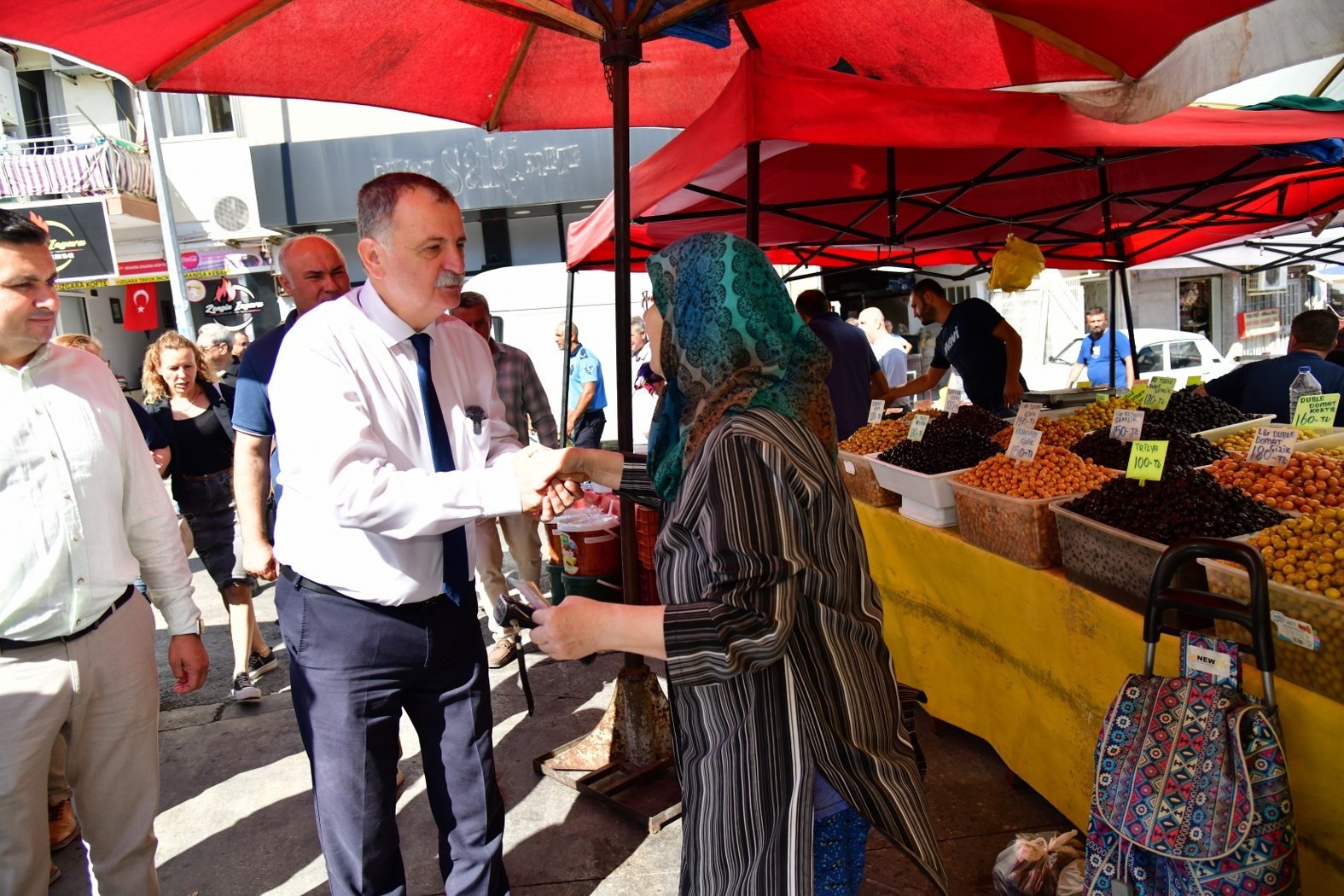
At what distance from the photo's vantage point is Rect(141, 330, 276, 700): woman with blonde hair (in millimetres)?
4445

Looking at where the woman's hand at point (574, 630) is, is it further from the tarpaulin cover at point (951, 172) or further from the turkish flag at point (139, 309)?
the turkish flag at point (139, 309)

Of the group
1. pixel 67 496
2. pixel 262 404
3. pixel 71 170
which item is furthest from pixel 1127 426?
pixel 71 170

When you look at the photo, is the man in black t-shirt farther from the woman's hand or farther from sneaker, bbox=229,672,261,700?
the woman's hand

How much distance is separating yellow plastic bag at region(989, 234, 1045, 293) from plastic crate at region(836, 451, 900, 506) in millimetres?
1478

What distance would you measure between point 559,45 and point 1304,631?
3337mm

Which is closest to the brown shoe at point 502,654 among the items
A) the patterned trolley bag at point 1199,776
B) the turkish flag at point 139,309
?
the patterned trolley bag at point 1199,776

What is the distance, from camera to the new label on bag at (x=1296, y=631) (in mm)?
1841

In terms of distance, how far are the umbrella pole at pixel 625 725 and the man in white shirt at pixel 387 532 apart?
796 mm

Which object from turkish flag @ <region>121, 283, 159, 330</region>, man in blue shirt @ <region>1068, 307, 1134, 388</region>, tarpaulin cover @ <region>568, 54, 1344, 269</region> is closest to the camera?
tarpaulin cover @ <region>568, 54, 1344, 269</region>

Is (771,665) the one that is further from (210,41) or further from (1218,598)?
(210,41)

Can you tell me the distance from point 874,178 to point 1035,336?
13016 mm

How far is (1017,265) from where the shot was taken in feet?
15.3

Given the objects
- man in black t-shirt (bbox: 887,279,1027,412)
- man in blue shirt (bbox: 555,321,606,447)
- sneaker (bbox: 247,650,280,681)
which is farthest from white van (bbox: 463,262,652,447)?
sneaker (bbox: 247,650,280,681)

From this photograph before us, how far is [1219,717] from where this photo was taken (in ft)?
5.72
